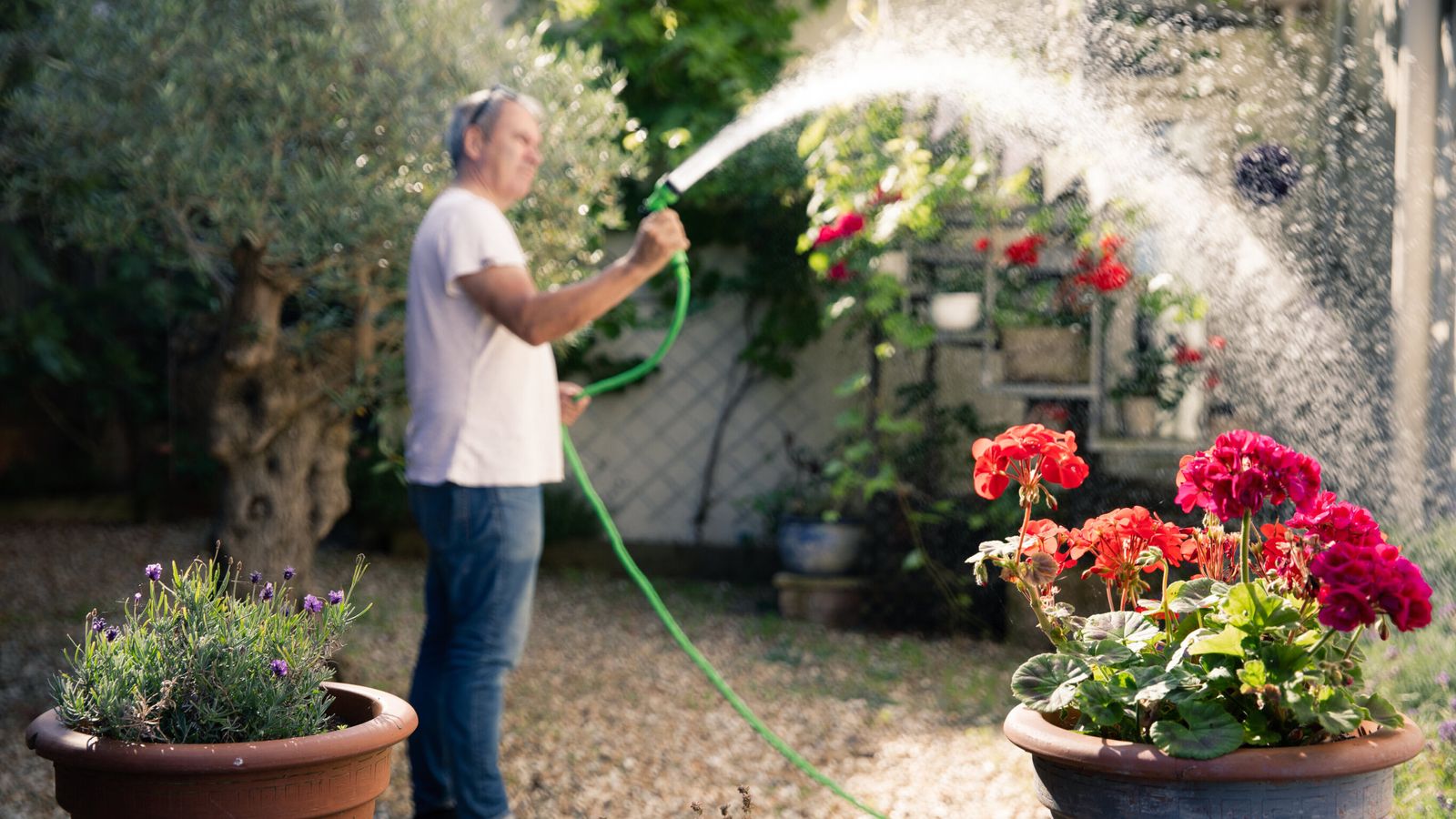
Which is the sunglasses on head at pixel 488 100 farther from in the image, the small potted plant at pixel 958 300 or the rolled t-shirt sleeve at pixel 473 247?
the small potted plant at pixel 958 300

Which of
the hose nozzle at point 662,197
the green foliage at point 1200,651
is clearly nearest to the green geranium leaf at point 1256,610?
the green foliage at point 1200,651

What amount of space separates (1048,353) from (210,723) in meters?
3.65

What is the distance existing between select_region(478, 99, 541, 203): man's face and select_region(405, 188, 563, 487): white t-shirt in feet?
0.19

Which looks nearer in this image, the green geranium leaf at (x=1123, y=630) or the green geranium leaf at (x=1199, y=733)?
the green geranium leaf at (x=1199, y=733)

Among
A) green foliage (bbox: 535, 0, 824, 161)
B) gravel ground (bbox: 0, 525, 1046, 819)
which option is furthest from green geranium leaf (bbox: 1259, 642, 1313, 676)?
green foliage (bbox: 535, 0, 824, 161)

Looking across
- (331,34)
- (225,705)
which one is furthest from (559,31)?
(225,705)

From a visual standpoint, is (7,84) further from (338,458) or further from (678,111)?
(678,111)

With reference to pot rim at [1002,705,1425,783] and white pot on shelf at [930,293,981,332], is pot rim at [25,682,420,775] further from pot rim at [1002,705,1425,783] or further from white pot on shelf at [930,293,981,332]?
white pot on shelf at [930,293,981,332]

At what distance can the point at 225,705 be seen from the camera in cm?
161

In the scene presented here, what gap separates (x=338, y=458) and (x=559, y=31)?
10.1ft

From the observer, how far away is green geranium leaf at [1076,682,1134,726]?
1495mm

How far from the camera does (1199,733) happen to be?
1438 mm

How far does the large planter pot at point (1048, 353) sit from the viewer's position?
471 cm

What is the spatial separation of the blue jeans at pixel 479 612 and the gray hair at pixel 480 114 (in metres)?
0.64
